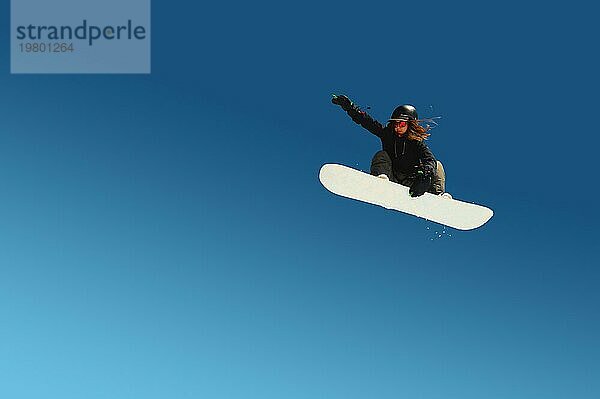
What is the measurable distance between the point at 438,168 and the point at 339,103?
7.24 feet

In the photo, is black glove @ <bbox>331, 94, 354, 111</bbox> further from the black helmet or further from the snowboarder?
the black helmet

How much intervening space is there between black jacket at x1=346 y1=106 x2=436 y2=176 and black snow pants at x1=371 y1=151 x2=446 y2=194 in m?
0.08

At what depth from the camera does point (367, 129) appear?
44.1 feet

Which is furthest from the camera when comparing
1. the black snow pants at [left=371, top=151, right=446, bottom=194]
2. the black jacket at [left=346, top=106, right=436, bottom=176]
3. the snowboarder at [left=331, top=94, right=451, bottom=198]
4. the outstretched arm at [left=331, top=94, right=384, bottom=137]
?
the outstretched arm at [left=331, top=94, right=384, bottom=137]

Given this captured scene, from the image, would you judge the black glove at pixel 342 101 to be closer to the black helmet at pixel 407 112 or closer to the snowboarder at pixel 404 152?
the snowboarder at pixel 404 152

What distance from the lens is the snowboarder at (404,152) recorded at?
41.2 ft

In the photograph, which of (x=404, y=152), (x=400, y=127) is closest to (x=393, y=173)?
(x=404, y=152)

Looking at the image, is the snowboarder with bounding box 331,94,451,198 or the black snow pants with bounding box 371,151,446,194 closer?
the snowboarder with bounding box 331,94,451,198

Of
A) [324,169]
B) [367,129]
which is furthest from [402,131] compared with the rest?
[324,169]

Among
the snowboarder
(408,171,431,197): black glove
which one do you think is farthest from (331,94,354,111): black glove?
(408,171,431,197): black glove

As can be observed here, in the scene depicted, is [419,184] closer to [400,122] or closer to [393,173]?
[393,173]

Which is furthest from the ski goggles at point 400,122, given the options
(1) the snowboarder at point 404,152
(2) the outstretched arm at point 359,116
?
(2) the outstretched arm at point 359,116

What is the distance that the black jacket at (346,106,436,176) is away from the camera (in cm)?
1267

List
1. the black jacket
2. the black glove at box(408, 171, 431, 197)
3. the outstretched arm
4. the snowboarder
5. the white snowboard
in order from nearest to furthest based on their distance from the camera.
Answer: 1. the black glove at box(408, 171, 431, 197)
2. the snowboarder
3. the black jacket
4. the white snowboard
5. the outstretched arm
